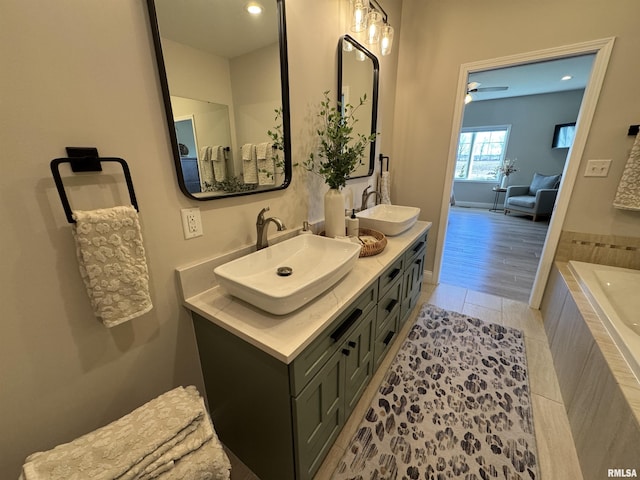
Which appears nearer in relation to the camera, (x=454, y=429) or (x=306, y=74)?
(x=454, y=429)

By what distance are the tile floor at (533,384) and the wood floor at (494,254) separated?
24cm

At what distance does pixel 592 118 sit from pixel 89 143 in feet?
9.37

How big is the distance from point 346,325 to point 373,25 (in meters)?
1.84

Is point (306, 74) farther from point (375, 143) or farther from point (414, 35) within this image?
point (414, 35)

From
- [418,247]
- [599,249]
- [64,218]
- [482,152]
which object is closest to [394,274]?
[418,247]

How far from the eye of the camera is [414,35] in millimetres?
2346

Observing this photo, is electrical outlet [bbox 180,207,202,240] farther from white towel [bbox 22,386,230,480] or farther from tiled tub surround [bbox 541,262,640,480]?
tiled tub surround [bbox 541,262,640,480]

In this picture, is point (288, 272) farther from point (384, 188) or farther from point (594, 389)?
point (384, 188)

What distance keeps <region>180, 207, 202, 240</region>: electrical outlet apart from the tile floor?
1.19 metres

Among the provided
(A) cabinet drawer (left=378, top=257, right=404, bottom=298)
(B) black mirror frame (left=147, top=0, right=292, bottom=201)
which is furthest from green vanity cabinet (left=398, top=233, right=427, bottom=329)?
(B) black mirror frame (left=147, top=0, right=292, bottom=201)

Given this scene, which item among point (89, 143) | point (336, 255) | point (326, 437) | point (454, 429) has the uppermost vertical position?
point (89, 143)

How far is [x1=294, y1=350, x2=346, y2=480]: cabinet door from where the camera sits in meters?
0.93

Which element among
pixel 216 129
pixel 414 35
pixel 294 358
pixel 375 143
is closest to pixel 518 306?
pixel 375 143

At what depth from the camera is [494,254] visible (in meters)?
3.57
